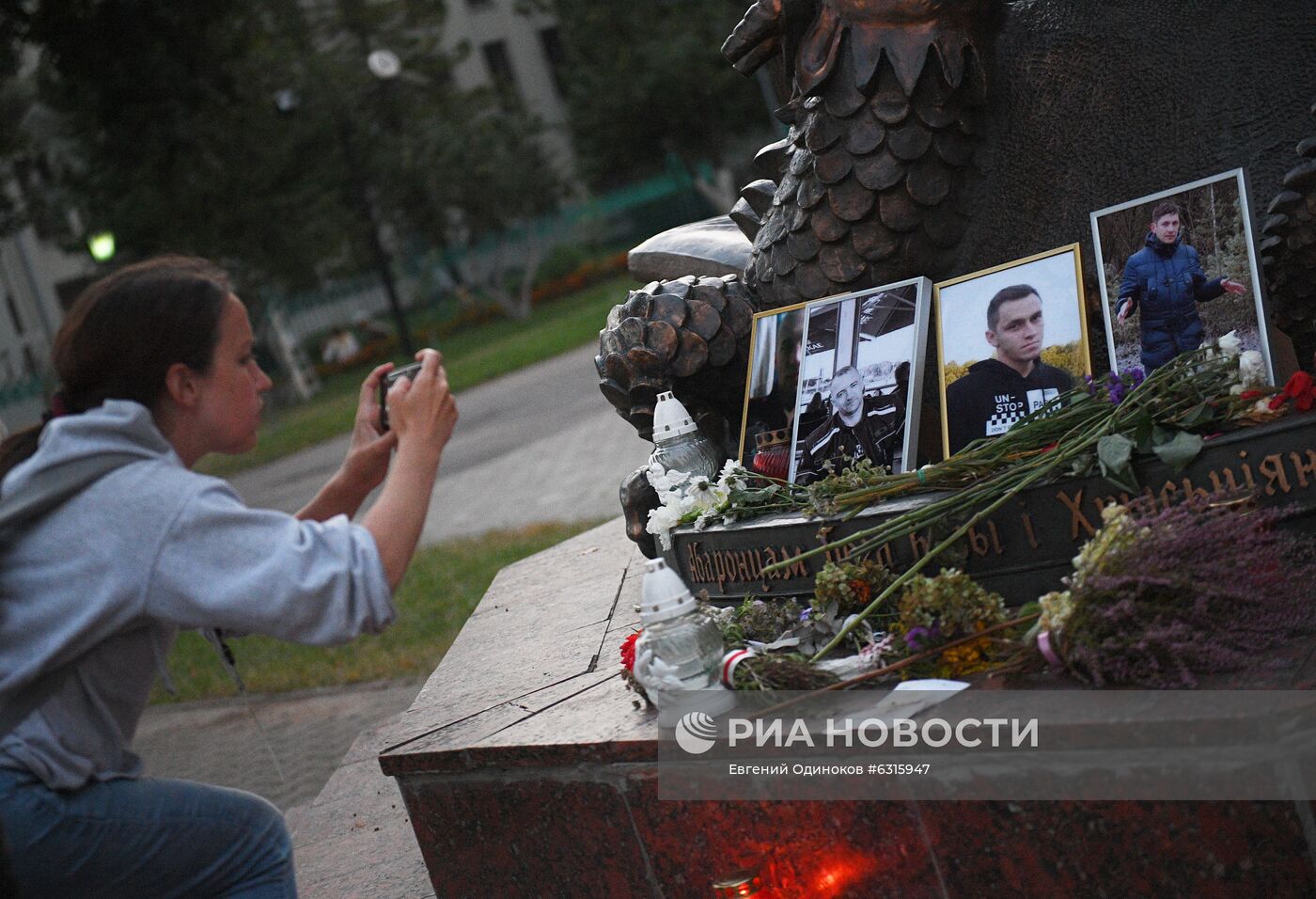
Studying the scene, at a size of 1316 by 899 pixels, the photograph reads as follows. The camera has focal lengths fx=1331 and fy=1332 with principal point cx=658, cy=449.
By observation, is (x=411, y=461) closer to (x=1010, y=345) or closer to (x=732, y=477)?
(x=732, y=477)

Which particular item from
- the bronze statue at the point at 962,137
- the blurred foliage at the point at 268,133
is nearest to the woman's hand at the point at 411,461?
the bronze statue at the point at 962,137

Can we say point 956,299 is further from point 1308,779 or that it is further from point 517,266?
point 517,266

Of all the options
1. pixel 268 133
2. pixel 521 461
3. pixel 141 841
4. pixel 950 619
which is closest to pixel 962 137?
pixel 950 619

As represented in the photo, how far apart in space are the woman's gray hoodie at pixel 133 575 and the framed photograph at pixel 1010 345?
129 centimetres

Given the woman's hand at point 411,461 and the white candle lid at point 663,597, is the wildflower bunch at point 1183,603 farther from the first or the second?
the woman's hand at point 411,461

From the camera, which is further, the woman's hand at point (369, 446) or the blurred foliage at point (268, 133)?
the blurred foliage at point (268, 133)

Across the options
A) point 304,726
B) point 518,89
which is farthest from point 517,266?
point 304,726

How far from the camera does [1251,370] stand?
2320 millimetres

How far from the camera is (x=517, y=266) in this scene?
3503 cm

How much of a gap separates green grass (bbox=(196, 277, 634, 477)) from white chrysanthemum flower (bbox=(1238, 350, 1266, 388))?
14.0 m

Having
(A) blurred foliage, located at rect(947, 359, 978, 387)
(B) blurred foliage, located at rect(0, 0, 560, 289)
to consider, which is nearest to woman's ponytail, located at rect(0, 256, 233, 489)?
(A) blurred foliage, located at rect(947, 359, 978, 387)

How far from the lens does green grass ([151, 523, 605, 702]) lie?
22.0 feet

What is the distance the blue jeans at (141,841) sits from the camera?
200 centimetres

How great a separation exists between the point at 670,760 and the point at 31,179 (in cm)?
3701
